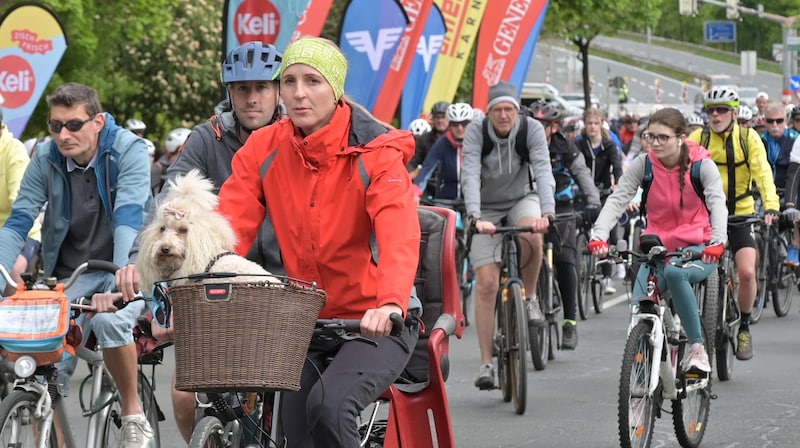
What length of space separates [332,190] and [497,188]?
235 inches

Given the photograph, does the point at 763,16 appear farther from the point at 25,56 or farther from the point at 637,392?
the point at 637,392

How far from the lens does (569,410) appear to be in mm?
10508

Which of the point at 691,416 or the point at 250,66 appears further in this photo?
the point at 691,416

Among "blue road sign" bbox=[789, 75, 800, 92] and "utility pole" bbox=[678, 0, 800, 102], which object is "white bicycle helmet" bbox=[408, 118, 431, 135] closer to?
"utility pole" bbox=[678, 0, 800, 102]

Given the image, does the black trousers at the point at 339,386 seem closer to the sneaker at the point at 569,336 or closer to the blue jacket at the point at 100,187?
the blue jacket at the point at 100,187

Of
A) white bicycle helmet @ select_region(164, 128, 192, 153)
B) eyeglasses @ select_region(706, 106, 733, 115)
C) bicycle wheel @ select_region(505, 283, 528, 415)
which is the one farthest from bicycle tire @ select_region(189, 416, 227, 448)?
white bicycle helmet @ select_region(164, 128, 192, 153)

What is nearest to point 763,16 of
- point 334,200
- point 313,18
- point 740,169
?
point 313,18

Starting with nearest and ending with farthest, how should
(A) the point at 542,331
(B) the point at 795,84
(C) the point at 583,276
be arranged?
(A) the point at 542,331
(C) the point at 583,276
(B) the point at 795,84

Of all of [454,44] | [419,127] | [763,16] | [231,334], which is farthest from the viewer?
[763,16]

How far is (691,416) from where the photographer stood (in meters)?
9.19

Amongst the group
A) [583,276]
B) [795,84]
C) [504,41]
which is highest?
[504,41]

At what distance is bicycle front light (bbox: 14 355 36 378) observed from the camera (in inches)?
250

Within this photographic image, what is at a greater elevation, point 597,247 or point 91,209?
point 91,209

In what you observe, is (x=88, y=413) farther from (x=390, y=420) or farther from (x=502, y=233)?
(x=502, y=233)
